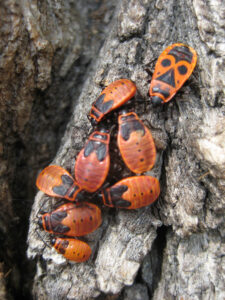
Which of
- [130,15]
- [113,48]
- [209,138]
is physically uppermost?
[130,15]

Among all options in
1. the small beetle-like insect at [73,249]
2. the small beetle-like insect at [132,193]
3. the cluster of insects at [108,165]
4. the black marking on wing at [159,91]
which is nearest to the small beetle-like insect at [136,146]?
the cluster of insects at [108,165]

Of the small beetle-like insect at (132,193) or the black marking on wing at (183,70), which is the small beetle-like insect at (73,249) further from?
the black marking on wing at (183,70)

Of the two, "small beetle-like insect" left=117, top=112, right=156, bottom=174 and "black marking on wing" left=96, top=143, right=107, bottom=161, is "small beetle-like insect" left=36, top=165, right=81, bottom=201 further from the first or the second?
"small beetle-like insect" left=117, top=112, right=156, bottom=174

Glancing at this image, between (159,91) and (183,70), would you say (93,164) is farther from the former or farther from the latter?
(183,70)

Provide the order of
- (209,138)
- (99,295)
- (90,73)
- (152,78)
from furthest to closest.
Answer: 1. (90,73)
2. (152,78)
3. (99,295)
4. (209,138)

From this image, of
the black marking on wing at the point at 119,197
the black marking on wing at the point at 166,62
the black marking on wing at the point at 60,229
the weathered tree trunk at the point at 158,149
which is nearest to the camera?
the weathered tree trunk at the point at 158,149

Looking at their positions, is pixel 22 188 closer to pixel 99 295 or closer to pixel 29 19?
pixel 99 295

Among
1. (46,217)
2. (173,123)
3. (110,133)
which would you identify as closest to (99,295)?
(46,217)
